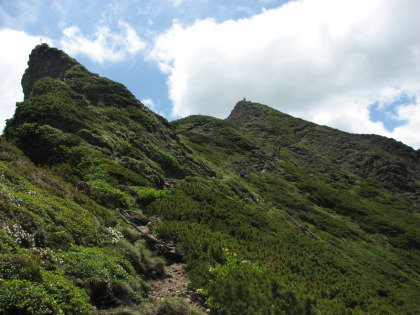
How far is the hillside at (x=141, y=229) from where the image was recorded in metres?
7.86

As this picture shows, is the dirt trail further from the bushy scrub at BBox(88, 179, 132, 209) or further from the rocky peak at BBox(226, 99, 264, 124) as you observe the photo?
the rocky peak at BBox(226, 99, 264, 124)

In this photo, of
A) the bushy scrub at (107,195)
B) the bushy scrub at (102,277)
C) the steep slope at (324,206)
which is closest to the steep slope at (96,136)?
the bushy scrub at (107,195)

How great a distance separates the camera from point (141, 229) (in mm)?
14609

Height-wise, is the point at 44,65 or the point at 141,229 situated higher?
the point at 44,65

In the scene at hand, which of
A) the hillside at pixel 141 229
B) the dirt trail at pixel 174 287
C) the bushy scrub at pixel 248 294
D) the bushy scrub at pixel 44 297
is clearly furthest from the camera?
the dirt trail at pixel 174 287

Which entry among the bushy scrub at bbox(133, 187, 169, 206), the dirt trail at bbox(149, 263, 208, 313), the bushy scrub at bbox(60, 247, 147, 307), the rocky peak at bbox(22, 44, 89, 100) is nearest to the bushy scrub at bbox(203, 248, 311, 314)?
the dirt trail at bbox(149, 263, 208, 313)

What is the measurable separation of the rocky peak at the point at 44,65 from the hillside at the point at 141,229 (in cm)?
31

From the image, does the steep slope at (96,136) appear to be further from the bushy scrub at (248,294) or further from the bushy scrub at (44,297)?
the bushy scrub at (44,297)

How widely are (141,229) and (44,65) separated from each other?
45.3 metres

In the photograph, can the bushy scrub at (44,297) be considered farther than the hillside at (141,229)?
No

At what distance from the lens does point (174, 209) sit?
1830cm

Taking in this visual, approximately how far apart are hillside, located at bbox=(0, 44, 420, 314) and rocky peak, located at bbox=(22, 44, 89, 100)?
1.03ft

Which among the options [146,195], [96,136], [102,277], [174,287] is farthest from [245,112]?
[102,277]

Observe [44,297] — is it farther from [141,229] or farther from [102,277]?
[141,229]
